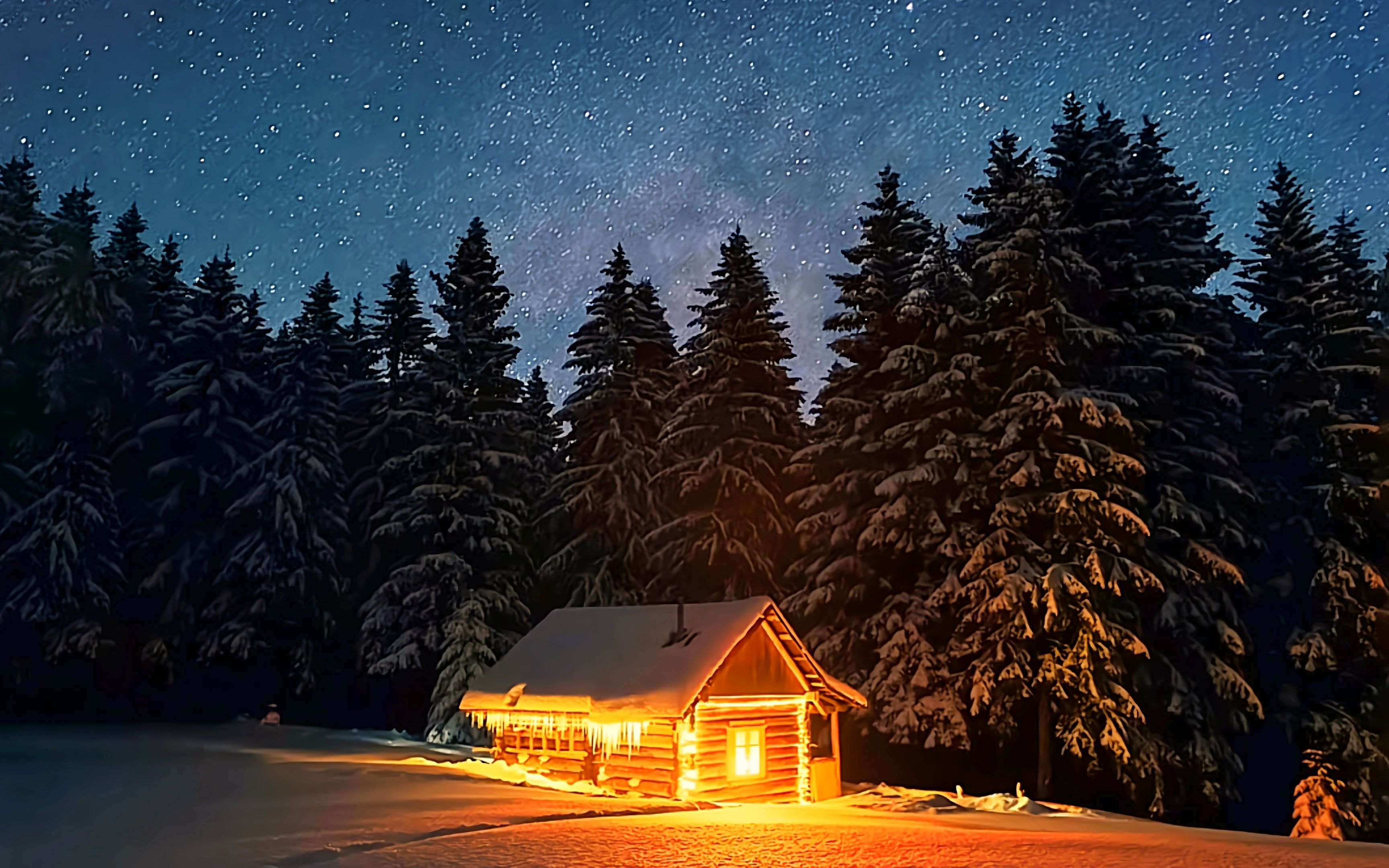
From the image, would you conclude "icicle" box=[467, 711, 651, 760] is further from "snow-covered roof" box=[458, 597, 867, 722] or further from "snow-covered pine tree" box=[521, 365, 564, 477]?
"snow-covered pine tree" box=[521, 365, 564, 477]

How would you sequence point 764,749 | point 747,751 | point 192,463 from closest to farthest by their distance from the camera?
1. point 747,751
2. point 764,749
3. point 192,463

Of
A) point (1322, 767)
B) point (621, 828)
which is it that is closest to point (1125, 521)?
point (1322, 767)

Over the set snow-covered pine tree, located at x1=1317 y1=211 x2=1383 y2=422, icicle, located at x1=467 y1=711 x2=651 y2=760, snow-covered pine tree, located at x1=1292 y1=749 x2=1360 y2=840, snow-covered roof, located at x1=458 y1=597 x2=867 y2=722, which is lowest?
snow-covered pine tree, located at x1=1292 y1=749 x2=1360 y2=840

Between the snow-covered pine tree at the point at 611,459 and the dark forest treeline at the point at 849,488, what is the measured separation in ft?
0.49

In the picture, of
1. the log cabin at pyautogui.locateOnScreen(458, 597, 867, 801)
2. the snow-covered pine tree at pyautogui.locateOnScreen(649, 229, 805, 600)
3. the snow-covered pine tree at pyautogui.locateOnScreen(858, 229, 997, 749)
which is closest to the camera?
the log cabin at pyautogui.locateOnScreen(458, 597, 867, 801)

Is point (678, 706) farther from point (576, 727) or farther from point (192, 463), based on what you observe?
point (192, 463)

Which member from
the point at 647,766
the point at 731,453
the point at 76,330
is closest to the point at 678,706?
the point at 647,766

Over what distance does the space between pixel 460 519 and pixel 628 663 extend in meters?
13.5

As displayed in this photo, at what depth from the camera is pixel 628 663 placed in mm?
28109

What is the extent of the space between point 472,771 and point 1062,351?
20090 millimetres

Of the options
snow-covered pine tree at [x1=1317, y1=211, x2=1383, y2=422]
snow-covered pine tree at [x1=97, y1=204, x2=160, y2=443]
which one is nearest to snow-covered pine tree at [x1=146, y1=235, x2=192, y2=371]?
snow-covered pine tree at [x1=97, y1=204, x2=160, y2=443]

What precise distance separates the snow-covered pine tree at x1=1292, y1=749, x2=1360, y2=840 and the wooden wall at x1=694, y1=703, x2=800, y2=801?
518 inches

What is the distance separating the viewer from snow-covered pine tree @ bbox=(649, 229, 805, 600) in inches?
1479

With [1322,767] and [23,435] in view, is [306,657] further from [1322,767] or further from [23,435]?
[1322,767]
